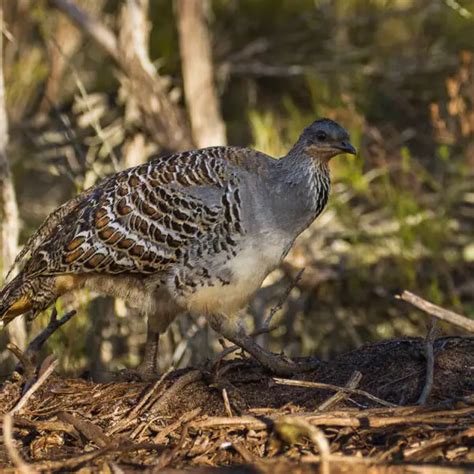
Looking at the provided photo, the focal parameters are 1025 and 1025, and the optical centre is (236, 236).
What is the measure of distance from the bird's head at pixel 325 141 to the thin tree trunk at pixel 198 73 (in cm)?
386

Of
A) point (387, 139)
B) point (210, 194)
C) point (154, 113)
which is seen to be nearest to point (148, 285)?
point (210, 194)

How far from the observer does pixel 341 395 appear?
5.51 meters

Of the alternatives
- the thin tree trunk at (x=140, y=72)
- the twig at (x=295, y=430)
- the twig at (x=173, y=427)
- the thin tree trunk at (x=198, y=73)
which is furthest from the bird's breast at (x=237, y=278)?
the thin tree trunk at (x=198, y=73)

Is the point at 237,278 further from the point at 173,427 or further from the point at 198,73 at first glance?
the point at 198,73

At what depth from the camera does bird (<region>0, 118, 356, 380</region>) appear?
6.29 meters

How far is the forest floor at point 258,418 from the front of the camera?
195 inches

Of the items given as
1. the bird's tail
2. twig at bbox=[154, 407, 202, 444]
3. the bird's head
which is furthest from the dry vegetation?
the bird's head

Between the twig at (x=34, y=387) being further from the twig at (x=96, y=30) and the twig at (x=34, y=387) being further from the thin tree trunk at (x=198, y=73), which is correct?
the thin tree trunk at (x=198, y=73)

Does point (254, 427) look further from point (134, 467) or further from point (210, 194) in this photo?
point (210, 194)

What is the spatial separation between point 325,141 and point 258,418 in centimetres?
202

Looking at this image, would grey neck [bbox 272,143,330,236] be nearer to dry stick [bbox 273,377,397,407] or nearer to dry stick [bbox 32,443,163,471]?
dry stick [bbox 273,377,397,407]

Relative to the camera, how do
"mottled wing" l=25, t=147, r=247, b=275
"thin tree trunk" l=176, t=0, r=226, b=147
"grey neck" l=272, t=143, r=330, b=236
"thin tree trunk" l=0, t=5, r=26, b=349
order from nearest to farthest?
"mottled wing" l=25, t=147, r=247, b=275
"grey neck" l=272, t=143, r=330, b=236
"thin tree trunk" l=0, t=5, r=26, b=349
"thin tree trunk" l=176, t=0, r=226, b=147

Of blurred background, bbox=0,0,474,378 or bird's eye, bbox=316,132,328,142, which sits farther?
blurred background, bbox=0,0,474,378

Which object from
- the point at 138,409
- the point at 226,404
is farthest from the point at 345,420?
the point at 138,409
